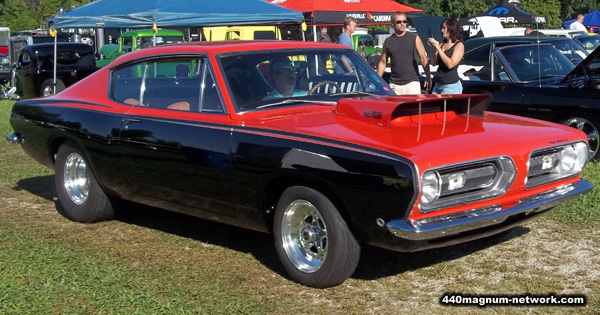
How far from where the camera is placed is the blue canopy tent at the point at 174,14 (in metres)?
13.8

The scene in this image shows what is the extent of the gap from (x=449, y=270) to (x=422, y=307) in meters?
0.69

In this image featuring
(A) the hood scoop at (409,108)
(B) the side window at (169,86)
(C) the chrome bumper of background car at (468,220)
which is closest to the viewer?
(C) the chrome bumper of background car at (468,220)

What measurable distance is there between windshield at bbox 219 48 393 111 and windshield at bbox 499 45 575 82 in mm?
3478

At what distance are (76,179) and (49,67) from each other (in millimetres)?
12386

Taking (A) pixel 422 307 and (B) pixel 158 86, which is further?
(B) pixel 158 86

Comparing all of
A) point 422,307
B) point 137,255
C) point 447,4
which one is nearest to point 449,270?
point 422,307

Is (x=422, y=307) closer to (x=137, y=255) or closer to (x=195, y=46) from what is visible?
(x=137, y=255)

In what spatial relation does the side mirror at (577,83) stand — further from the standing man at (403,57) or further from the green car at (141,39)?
the green car at (141,39)

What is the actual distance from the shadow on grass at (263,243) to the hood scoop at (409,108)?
0.94m

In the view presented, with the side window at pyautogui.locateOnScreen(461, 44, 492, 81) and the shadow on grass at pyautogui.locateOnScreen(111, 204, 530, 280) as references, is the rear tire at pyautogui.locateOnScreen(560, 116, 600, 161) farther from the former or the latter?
the shadow on grass at pyautogui.locateOnScreen(111, 204, 530, 280)

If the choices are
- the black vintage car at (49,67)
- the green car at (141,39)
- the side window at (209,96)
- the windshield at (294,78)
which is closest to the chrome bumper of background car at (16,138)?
the side window at (209,96)

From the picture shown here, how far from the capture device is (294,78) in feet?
17.9

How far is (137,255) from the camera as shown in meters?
5.43

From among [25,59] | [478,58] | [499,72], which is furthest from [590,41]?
[25,59]
